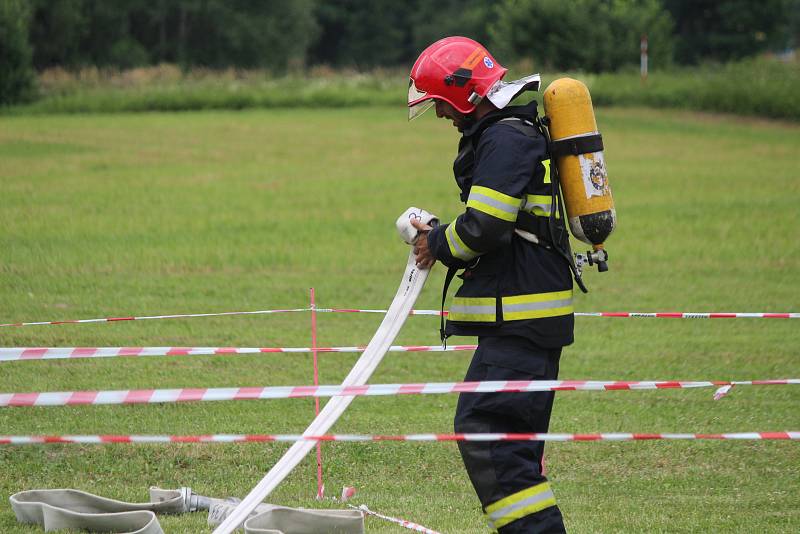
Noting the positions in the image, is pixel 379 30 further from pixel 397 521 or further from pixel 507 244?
pixel 507 244

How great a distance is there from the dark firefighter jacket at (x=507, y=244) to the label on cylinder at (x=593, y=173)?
16 centimetres

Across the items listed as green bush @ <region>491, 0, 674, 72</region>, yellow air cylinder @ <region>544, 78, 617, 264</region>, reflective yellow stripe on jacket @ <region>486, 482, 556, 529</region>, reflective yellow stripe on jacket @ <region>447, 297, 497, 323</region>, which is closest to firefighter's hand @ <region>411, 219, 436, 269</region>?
reflective yellow stripe on jacket @ <region>447, 297, 497, 323</region>

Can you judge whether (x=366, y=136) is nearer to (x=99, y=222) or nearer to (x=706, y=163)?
(x=706, y=163)

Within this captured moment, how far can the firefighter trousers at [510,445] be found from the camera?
4.53 m

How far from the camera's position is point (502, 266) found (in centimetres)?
469

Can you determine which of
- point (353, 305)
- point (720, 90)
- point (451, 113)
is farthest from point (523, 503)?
point (720, 90)

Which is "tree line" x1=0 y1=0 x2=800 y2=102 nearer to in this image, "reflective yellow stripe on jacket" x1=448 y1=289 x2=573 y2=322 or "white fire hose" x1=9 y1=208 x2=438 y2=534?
"white fire hose" x1=9 y1=208 x2=438 y2=534

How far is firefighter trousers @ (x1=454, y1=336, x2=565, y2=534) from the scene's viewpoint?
453 centimetres

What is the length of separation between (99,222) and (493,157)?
14.1m

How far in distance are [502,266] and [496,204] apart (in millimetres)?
310

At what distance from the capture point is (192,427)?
8.09 metres

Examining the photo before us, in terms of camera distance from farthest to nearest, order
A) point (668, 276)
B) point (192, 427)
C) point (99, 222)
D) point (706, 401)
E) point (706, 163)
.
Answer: point (706, 163) < point (99, 222) < point (668, 276) < point (706, 401) < point (192, 427)

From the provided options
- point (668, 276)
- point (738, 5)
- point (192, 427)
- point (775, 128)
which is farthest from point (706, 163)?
point (738, 5)

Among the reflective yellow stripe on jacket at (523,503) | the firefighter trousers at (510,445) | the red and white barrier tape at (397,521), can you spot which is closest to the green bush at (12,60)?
the red and white barrier tape at (397,521)
